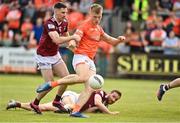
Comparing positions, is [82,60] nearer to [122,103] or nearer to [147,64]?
[122,103]

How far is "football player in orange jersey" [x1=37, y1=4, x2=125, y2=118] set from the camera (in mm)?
15078

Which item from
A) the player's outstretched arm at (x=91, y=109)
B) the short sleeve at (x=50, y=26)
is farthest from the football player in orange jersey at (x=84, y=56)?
the player's outstretched arm at (x=91, y=109)

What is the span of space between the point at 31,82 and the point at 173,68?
638 cm

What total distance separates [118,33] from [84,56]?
58.6ft

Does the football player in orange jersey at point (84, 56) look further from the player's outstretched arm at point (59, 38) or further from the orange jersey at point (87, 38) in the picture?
the player's outstretched arm at point (59, 38)

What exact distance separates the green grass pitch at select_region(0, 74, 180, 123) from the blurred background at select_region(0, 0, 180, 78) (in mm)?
1001

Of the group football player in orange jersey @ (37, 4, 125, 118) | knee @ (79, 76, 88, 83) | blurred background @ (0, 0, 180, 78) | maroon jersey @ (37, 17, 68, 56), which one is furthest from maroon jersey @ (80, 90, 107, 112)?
blurred background @ (0, 0, 180, 78)

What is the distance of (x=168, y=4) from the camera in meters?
32.8

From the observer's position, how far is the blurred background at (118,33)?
30.2m

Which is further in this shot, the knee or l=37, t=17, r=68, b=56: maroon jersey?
l=37, t=17, r=68, b=56: maroon jersey

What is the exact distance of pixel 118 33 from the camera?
33.2 metres

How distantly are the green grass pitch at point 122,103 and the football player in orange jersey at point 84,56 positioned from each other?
0.53 m

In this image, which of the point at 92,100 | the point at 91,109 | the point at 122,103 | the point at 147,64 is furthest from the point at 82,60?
the point at 147,64

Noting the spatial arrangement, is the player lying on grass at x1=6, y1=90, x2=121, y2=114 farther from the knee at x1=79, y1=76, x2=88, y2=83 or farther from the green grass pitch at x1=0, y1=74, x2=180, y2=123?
the knee at x1=79, y1=76, x2=88, y2=83
